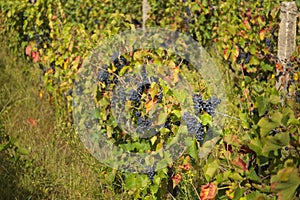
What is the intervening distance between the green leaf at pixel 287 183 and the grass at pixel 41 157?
6.24 feet

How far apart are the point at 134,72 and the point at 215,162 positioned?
1.13 metres

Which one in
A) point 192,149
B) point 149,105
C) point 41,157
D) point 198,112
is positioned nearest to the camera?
point 192,149

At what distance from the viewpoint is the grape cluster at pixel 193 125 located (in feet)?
7.95

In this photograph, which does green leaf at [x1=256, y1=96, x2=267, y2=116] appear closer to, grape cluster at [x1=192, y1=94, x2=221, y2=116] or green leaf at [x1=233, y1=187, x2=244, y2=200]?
green leaf at [x1=233, y1=187, x2=244, y2=200]

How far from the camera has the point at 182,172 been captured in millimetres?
3049

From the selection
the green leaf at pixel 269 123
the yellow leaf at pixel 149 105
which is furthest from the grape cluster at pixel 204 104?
the green leaf at pixel 269 123

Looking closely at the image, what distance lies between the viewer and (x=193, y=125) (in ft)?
7.94

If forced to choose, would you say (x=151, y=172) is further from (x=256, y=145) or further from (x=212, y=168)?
(x=256, y=145)

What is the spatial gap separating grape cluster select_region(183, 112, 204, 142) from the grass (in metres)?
1.09

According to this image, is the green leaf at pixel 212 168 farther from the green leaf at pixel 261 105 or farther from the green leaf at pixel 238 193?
the green leaf at pixel 261 105

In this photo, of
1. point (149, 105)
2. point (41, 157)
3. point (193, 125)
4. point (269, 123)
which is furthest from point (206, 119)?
point (41, 157)

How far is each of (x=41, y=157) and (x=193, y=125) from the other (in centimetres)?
201

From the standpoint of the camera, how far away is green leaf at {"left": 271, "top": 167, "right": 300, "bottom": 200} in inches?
62.7

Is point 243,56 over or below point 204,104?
below
